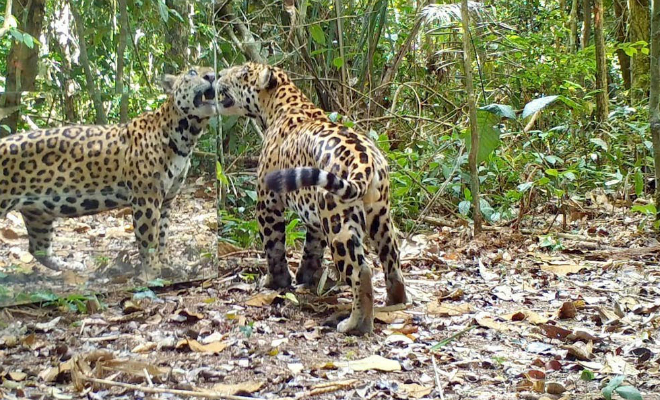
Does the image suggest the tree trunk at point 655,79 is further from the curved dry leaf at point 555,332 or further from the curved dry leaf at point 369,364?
the curved dry leaf at point 369,364

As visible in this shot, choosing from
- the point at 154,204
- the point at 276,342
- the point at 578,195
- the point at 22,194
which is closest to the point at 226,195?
the point at 154,204

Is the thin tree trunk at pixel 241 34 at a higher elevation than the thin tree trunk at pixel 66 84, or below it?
higher

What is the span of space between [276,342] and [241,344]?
0.72ft

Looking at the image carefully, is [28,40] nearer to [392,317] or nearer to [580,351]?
[392,317]

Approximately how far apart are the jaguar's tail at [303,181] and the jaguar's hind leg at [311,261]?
1388 mm

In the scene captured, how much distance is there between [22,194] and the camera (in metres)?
5.07

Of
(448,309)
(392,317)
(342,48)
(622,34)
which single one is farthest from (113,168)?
(622,34)

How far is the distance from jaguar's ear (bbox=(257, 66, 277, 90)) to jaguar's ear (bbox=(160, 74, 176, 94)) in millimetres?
823

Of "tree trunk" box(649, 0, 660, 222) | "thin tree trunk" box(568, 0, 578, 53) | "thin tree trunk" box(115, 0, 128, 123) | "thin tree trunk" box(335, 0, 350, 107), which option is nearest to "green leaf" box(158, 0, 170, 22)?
"thin tree trunk" box(115, 0, 128, 123)

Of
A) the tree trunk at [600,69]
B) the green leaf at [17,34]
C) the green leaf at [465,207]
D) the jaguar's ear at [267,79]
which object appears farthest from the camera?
the tree trunk at [600,69]

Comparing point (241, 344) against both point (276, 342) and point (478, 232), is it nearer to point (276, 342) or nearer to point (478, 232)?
point (276, 342)

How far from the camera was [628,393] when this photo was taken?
334 centimetres

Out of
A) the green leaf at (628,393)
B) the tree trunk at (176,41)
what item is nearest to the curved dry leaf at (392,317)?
the green leaf at (628,393)

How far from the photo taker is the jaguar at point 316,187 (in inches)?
186
